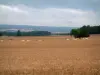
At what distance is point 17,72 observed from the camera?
15.2 metres

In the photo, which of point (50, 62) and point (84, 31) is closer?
point (50, 62)

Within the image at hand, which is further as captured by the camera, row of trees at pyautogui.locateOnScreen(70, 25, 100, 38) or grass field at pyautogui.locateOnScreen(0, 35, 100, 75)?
row of trees at pyautogui.locateOnScreen(70, 25, 100, 38)

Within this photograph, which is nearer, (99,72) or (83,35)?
(99,72)

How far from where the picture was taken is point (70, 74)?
14.6 meters

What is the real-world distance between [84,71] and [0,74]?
6312mm

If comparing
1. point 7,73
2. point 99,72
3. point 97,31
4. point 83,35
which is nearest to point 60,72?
point 99,72

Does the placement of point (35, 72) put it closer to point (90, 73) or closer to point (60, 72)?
point (60, 72)

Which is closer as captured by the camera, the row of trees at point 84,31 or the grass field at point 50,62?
the grass field at point 50,62

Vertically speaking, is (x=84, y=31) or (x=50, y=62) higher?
(x=84, y=31)

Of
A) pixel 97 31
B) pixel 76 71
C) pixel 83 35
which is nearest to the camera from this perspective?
pixel 76 71

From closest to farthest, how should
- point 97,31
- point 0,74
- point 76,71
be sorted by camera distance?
point 0,74 < point 76,71 < point 97,31

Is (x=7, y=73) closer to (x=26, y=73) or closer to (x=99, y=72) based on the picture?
(x=26, y=73)

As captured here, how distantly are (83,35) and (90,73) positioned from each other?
279 ft

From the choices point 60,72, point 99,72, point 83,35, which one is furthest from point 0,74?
point 83,35
